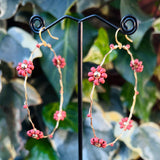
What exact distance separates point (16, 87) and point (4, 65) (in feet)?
0.25

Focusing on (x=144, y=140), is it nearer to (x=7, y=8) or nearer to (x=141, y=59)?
(x=141, y=59)

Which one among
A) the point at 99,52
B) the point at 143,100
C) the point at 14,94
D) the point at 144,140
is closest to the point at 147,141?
the point at 144,140

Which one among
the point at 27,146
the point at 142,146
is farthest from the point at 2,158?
the point at 142,146

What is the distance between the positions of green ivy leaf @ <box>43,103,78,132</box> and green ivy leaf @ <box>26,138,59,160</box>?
7 cm

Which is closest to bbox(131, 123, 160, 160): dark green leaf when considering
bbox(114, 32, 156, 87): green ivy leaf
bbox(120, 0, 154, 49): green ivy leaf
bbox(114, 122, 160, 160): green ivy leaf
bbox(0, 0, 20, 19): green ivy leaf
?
bbox(114, 122, 160, 160): green ivy leaf

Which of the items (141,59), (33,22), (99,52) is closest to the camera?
(33,22)

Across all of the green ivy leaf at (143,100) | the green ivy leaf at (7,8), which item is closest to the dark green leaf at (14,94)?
the green ivy leaf at (7,8)

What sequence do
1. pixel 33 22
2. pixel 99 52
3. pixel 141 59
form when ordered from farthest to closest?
1. pixel 141 59
2. pixel 99 52
3. pixel 33 22

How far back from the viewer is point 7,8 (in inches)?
22.1

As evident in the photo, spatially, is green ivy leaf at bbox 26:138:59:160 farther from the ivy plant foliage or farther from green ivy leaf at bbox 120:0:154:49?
green ivy leaf at bbox 120:0:154:49

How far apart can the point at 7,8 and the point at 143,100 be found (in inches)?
18.8

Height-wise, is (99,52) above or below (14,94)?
above

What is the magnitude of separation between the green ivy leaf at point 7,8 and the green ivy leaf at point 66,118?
0.87 ft

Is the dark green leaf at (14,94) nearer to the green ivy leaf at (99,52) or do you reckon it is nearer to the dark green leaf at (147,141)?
the green ivy leaf at (99,52)
